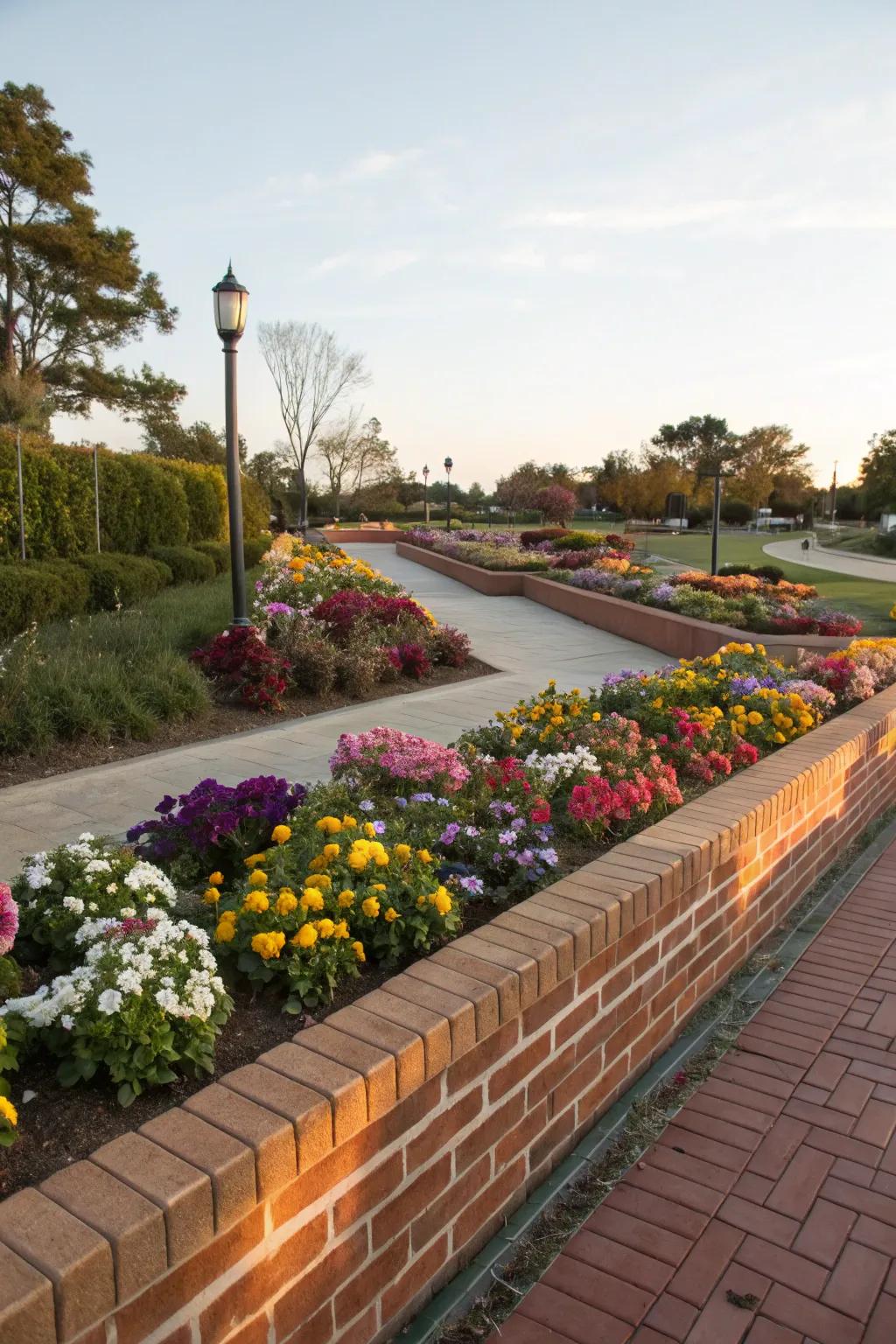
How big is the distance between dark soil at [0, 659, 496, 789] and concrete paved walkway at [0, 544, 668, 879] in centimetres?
12

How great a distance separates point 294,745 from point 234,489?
9.97 ft

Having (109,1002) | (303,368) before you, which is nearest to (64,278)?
(303,368)

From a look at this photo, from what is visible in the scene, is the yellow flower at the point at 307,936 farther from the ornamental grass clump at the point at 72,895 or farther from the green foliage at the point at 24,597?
the green foliage at the point at 24,597

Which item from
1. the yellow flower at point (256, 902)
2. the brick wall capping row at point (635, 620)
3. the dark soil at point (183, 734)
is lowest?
the dark soil at point (183, 734)

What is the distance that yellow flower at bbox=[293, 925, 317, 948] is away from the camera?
2018 millimetres

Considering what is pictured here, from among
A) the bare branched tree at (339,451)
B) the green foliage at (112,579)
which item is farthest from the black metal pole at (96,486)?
the bare branched tree at (339,451)

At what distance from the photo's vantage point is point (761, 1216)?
2.08 m

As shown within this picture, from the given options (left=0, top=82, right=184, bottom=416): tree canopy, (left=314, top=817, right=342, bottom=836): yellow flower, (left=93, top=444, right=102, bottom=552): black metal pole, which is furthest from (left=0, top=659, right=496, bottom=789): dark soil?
(left=0, top=82, right=184, bottom=416): tree canopy

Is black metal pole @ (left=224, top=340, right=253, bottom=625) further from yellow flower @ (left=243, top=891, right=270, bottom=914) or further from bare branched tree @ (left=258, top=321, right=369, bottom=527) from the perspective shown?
bare branched tree @ (left=258, top=321, right=369, bottom=527)

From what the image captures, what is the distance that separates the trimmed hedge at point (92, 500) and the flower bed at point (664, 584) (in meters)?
5.63

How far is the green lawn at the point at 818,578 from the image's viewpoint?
13.8 m

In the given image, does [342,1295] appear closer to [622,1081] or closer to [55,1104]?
[55,1104]

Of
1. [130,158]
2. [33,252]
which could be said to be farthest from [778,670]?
[33,252]

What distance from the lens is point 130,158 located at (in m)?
9.38
